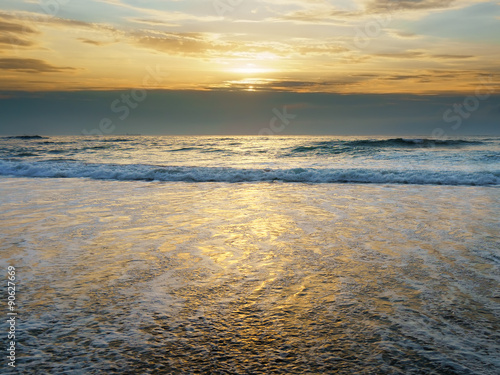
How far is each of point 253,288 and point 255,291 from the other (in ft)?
0.30

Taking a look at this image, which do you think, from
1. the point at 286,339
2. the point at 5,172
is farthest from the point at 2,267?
A: the point at 5,172

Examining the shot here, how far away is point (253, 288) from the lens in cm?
407

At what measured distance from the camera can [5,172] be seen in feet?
63.0

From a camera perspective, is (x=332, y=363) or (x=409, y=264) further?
(x=409, y=264)

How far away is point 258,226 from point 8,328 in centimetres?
467

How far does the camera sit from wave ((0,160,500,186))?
16062 mm

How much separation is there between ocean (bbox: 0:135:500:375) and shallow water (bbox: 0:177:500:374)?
2 centimetres

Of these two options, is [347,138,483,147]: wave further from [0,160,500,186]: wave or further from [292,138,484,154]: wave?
[0,160,500,186]: wave

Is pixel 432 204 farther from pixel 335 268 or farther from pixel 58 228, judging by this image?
pixel 58 228

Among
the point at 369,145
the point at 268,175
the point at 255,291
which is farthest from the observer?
the point at 369,145

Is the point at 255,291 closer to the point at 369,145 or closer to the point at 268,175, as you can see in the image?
the point at 268,175

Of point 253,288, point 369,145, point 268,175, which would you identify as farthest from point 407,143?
point 253,288

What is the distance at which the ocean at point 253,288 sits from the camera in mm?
2723

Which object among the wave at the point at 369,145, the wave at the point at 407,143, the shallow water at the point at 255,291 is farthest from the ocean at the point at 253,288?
the wave at the point at 407,143
